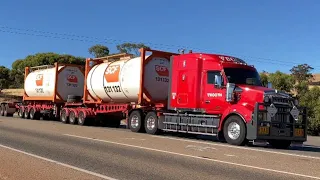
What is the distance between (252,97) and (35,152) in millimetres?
7590

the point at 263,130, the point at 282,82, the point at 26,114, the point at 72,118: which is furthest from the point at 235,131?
the point at 282,82

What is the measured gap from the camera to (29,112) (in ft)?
108

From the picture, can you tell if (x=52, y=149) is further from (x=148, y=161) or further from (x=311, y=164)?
(x=311, y=164)

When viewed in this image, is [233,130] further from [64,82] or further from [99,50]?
[99,50]

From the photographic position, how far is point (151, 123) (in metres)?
19.0

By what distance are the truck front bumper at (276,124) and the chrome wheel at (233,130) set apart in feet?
1.80

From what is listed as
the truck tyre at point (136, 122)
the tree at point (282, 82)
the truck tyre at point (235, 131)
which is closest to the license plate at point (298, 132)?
the truck tyre at point (235, 131)

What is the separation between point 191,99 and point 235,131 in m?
2.94

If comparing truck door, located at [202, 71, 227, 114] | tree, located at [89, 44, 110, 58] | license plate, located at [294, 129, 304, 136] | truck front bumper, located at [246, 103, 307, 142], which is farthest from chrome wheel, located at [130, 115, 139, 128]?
tree, located at [89, 44, 110, 58]

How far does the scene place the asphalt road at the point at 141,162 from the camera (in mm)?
8375

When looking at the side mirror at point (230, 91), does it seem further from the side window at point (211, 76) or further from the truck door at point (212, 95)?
the side window at point (211, 76)

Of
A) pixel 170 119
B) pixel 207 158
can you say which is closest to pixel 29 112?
pixel 170 119

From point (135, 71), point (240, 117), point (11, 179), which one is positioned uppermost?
point (135, 71)

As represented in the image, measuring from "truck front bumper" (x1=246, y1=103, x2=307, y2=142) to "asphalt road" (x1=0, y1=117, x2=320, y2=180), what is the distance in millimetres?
1002
